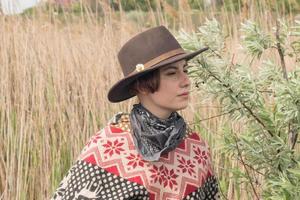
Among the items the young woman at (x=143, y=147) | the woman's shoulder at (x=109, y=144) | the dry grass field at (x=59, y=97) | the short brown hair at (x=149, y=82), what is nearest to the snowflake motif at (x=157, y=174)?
the young woman at (x=143, y=147)

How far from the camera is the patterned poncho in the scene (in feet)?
7.88

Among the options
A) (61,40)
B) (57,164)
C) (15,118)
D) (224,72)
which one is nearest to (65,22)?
(61,40)

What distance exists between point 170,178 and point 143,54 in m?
0.42

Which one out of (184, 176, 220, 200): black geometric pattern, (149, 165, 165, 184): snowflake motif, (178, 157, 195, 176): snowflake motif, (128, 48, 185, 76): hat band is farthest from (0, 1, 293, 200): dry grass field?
(128, 48, 185, 76): hat band

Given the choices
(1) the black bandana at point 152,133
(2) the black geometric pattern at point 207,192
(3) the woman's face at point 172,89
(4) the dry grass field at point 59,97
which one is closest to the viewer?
(3) the woman's face at point 172,89

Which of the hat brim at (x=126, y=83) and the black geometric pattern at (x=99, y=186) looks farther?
the black geometric pattern at (x=99, y=186)

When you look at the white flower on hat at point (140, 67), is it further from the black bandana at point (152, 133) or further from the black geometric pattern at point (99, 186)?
the black geometric pattern at point (99, 186)

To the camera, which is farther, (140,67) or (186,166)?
(186,166)

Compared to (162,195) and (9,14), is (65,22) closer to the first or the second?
(9,14)

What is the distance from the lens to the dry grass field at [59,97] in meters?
3.51

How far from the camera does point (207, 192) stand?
2574mm

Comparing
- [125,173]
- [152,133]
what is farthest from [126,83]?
[125,173]

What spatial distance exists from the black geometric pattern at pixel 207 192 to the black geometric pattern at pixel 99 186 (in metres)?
0.18

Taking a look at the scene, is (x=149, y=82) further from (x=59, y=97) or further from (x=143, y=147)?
(x=59, y=97)
